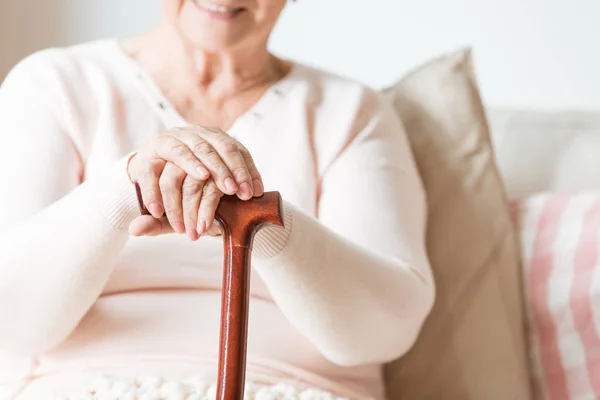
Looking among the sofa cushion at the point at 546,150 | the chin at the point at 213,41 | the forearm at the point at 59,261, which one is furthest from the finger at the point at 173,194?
the sofa cushion at the point at 546,150

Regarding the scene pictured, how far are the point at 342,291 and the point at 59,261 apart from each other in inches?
12.8

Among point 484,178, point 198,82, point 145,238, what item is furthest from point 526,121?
point 145,238

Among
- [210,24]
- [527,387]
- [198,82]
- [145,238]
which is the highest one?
[210,24]

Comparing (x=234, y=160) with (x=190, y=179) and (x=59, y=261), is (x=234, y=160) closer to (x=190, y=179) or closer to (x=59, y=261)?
(x=190, y=179)

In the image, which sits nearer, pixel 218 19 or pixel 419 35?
pixel 218 19

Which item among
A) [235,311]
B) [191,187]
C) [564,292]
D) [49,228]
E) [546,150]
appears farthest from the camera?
[546,150]

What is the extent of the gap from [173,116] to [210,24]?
0.14 m

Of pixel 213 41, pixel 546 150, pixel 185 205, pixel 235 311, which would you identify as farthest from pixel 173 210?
pixel 546 150

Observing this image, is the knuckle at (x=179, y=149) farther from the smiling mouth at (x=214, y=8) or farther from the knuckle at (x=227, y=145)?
the smiling mouth at (x=214, y=8)

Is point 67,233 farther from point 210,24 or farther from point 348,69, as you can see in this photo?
point 348,69

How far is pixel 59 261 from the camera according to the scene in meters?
1.08

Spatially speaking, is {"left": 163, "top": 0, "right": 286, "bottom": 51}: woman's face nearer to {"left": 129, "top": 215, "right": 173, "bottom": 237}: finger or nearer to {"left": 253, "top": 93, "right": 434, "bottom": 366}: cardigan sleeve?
{"left": 253, "top": 93, "right": 434, "bottom": 366}: cardigan sleeve

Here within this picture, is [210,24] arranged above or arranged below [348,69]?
above

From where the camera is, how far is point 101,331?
1.17 meters
